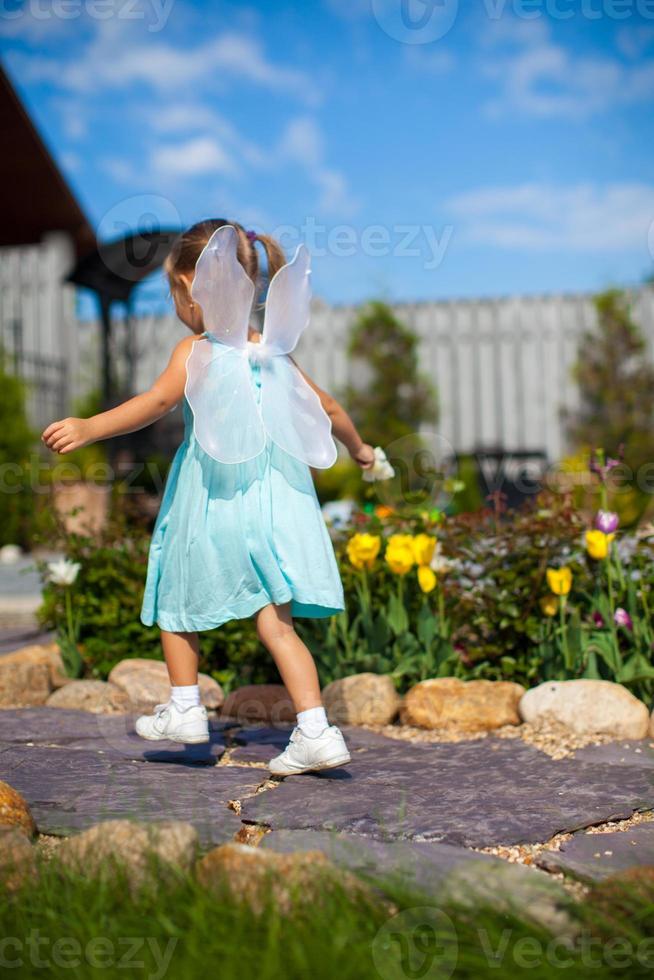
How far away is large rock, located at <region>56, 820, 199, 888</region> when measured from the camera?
1.54 m

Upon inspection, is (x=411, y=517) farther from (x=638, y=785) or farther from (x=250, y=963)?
(x=250, y=963)

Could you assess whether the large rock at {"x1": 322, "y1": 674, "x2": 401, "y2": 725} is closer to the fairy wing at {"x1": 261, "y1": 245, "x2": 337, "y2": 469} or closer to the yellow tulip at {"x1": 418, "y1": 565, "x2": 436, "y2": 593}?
the yellow tulip at {"x1": 418, "y1": 565, "x2": 436, "y2": 593}

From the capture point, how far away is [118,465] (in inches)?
347

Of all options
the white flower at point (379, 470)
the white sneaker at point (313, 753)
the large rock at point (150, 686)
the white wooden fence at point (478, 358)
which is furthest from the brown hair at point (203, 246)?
the white wooden fence at point (478, 358)

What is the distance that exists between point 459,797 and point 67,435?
115 cm

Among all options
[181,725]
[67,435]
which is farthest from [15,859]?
[67,435]

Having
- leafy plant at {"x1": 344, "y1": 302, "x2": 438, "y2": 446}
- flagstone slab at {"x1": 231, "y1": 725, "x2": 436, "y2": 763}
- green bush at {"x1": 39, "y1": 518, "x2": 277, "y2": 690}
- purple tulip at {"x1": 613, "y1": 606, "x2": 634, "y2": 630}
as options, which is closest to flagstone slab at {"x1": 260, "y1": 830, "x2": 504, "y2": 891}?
flagstone slab at {"x1": 231, "y1": 725, "x2": 436, "y2": 763}

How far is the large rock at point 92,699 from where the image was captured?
10.1 feet

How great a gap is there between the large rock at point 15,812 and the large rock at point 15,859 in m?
0.13

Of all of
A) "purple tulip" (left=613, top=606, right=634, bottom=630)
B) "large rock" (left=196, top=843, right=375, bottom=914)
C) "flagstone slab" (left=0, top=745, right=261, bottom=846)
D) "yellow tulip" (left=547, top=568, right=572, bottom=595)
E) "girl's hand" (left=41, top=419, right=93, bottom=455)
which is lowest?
"flagstone slab" (left=0, top=745, right=261, bottom=846)

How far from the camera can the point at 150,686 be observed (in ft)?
10.3

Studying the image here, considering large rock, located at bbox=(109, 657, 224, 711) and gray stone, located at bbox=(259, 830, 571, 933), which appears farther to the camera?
large rock, located at bbox=(109, 657, 224, 711)

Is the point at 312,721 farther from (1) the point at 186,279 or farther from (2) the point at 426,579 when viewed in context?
(1) the point at 186,279

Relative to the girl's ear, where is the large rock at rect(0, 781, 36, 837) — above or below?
below
